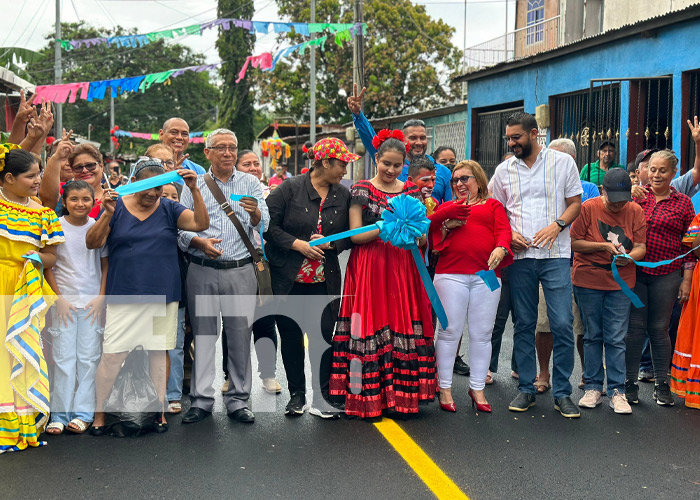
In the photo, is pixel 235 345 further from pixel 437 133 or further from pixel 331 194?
pixel 437 133

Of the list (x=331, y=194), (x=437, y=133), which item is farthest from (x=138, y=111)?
(x=331, y=194)

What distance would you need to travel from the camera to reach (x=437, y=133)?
25484mm

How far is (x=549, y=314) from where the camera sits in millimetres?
6094

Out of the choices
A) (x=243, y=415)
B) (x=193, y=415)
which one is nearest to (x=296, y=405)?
(x=243, y=415)

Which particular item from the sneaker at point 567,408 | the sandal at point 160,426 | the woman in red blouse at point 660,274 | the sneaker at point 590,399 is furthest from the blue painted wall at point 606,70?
the sandal at point 160,426

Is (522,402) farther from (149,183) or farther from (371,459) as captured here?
(149,183)

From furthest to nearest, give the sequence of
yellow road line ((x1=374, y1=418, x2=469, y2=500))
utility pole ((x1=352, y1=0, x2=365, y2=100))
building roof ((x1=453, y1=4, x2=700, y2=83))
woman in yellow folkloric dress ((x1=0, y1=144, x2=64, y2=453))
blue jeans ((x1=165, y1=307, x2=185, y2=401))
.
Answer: utility pole ((x1=352, y1=0, x2=365, y2=100)) → building roof ((x1=453, y1=4, x2=700, y2=83)) → blue jeans ((x1=165, y1=307, x2=185, y2=401)) → woman in yellow folkloric dress ((x1=0, y1=144, x2=64, y2=453)) → yellow road line ((x1=374, y1=418, x2=469, y2=500))

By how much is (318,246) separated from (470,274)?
114 cm

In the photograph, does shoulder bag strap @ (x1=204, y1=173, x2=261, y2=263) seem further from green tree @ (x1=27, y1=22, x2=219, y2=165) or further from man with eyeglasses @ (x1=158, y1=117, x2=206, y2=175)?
green tree @ (x1=27, y1=22, x2=219, y2=165)

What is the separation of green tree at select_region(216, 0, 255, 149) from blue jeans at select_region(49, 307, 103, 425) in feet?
117

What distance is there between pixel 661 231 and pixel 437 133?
19.4 m

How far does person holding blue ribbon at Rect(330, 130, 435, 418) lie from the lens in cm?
577

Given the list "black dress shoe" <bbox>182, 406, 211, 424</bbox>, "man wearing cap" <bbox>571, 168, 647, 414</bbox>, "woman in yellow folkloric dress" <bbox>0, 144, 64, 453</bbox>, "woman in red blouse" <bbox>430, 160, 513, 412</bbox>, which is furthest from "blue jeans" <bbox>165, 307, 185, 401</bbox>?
"man wearing cap" <bbox>571, 168, 647, 414</bbox>

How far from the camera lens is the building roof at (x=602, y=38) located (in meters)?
12.5
